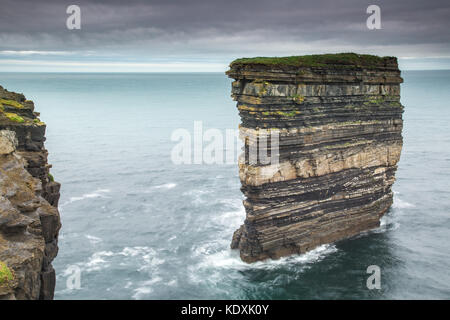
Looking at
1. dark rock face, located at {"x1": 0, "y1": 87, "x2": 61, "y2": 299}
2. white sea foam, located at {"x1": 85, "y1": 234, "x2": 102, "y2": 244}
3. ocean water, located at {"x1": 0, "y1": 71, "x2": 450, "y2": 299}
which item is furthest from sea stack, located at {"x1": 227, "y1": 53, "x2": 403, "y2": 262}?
dark rock face, located at {"x1": 0, "y1": 87, "x2": 61, "y2": 299}

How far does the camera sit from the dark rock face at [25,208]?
Result: 72.3 feet

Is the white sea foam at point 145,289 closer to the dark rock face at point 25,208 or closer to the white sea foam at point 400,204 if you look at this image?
the dark rock face at point 25,208

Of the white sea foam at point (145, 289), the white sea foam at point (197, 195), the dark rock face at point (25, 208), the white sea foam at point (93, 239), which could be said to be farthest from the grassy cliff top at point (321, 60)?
the white sea foam at point (93, 239)

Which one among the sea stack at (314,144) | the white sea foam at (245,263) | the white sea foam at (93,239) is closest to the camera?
the sea stack at (314,144)

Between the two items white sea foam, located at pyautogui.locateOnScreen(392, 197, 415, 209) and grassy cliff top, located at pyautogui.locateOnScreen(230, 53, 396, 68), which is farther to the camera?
white sea foam, located at pyautogui.locateOnScreen(392, 197, 415, 209)

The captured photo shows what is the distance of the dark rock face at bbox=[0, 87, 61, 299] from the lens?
72.3 ft

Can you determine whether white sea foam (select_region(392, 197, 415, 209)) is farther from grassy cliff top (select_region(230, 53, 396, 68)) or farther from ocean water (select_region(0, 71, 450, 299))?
grassy cliff top (select_region(230, 53, 396, 68))

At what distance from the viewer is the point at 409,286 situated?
4791 centimetres

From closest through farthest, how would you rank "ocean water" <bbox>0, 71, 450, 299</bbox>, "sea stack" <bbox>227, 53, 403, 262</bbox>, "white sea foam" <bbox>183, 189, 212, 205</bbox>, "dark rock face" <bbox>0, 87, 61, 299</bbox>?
"dark rock face" <bbox>0, 87, 61, 299</bbox> < "ocean water" <bbox>0, 71, 450, 299</bbox> < "sea stack" <bbox>227, 53, 403, 262</bbox> < "white sea foam" <bbox>183, 189, 212, 205</bbox>

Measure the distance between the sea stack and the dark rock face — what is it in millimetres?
25350

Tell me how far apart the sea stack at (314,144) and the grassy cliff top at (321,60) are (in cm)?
13
